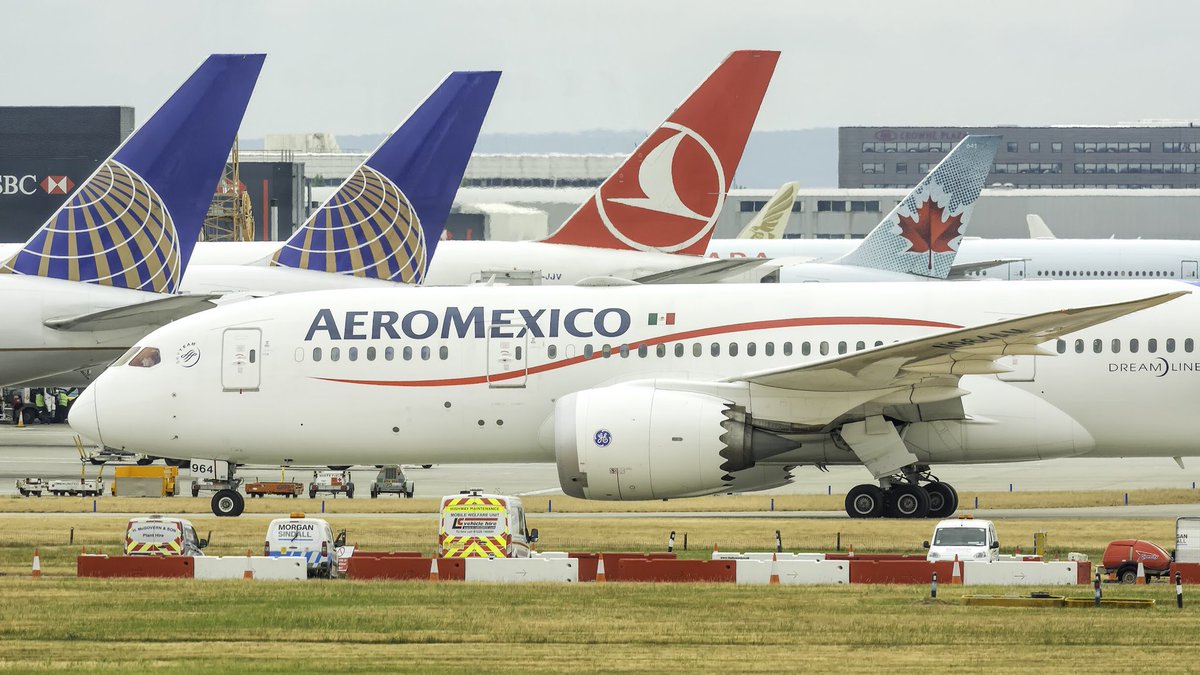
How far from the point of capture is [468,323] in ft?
103

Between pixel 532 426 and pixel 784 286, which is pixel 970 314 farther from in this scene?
pixel 532 426

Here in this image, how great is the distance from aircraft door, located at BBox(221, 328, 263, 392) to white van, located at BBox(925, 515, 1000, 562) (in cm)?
1204

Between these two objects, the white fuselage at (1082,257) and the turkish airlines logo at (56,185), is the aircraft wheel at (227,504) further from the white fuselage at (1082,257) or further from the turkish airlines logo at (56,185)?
the white fuselage at (1082,257)

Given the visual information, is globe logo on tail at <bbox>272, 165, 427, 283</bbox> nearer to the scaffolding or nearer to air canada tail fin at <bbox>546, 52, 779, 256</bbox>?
air canada tail fin at <bbox>546, 52, 779, 256</bbox>

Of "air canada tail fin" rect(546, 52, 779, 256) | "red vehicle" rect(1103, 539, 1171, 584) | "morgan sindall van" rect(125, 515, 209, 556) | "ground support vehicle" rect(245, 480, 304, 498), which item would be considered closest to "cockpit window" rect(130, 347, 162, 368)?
"morgan sindall van" rect(125, 515, 209, 556)

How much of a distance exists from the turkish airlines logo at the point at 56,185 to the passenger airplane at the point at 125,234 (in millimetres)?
34841

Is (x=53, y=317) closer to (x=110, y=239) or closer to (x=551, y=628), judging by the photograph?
(x=110, y=239)

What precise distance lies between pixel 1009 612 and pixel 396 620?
6.36 metres

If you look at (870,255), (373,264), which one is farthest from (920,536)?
(870,255)

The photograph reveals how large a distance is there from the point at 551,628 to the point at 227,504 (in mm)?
14621

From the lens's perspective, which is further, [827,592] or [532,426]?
[532,426]

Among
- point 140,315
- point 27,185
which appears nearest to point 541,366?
point 140,315

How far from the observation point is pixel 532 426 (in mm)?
31125

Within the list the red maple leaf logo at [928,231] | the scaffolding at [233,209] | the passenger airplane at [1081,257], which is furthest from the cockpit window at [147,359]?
the scaffolding at [233,209]
